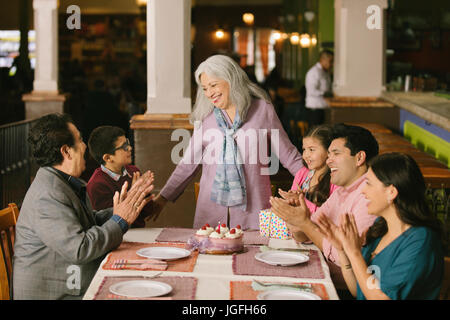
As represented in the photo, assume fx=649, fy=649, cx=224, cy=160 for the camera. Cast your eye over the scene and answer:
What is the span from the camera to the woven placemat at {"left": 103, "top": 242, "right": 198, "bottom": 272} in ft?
8.07

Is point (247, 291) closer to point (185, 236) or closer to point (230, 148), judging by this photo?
point (185, 236)

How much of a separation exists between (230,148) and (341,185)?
0.84 m

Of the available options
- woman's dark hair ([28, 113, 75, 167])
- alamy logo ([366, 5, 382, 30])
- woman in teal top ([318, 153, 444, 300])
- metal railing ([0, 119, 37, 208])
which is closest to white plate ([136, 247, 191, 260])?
woman's dark hair ([28, 113, 75, 167])

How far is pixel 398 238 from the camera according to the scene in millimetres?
2150

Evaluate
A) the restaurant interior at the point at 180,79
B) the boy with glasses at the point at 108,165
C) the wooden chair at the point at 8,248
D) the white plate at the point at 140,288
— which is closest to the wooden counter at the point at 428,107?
the restaurant interior at the point at 180,79

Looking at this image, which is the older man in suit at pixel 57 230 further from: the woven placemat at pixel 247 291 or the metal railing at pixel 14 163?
the metal railing at pixel 14 163

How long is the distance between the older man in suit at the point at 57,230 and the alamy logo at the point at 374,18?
4639 mm

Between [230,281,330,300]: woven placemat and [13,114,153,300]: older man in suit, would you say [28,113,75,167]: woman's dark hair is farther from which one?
[230,281,330,300]: woven placemat

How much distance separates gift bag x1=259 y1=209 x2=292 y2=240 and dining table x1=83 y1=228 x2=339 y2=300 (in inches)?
5.1
